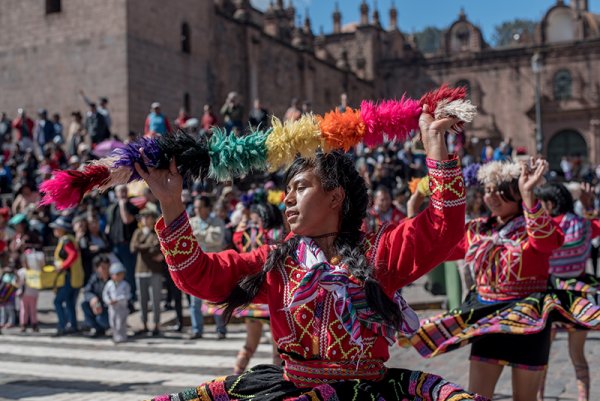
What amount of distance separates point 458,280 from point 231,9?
2758 centimetres

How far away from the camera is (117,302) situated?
400 inches

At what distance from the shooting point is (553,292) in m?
5.15

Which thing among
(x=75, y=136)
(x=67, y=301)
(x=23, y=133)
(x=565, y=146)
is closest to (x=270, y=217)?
(x=67, y=301)

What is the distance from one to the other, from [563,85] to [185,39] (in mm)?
31155

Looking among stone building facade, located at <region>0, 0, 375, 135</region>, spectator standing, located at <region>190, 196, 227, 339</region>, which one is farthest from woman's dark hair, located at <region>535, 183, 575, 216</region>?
stone building facade, located at <region>0, 0, 375, 135</region>

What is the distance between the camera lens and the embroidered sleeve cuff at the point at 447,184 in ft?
10.3

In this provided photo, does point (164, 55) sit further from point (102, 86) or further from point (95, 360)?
point (95, 360)

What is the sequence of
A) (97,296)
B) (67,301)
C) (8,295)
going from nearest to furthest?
(97,296), (67,301), (8,295)

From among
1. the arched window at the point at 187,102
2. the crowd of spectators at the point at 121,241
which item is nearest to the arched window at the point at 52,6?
the arched window at the point at 187,102

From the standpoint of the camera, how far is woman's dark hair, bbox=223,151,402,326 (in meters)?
3.25

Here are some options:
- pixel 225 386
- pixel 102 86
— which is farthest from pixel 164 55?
pixel 225 386

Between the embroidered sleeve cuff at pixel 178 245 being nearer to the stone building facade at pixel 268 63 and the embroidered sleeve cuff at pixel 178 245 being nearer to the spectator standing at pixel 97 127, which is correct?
the spectator standing at pixel 97 127

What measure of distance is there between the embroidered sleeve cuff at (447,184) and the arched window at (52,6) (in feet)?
87.6

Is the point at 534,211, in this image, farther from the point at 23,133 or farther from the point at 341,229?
the point at 23,133
